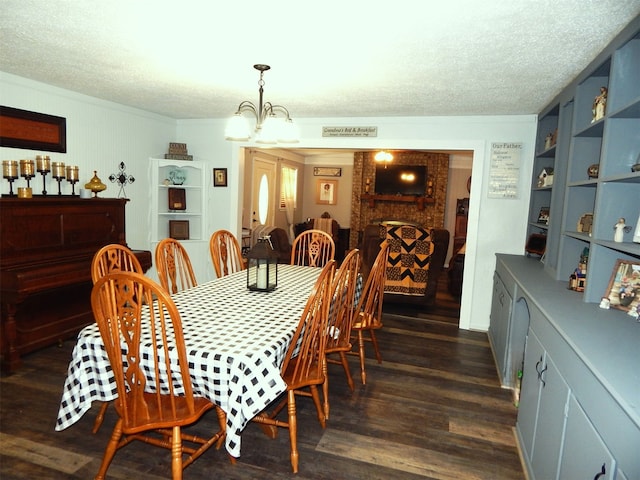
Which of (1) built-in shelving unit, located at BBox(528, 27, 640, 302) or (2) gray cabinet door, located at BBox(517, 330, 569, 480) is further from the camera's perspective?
(1) built-in shelving unit, located at BBox(528, 27, 640, 302)

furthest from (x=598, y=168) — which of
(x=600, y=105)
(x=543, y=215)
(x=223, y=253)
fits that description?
(x=223, y=253)

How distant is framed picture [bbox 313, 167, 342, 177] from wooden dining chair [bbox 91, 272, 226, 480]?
8.21 metres

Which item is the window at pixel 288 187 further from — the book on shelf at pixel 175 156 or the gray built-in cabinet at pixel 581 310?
the gray built-in cabinet at pixel 581 310

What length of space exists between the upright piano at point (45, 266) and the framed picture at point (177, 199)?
1.05 metres

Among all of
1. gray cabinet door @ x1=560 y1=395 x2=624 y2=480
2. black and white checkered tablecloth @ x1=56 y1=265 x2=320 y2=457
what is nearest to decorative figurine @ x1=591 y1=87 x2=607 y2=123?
gray cabinet door @ x1=560 y1=395 x2=624 y2=480

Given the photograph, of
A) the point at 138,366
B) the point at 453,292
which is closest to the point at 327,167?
the point at 453,292

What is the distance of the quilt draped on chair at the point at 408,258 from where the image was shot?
477 cm

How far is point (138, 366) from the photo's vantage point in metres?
1.62

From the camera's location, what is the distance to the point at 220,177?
5031mm

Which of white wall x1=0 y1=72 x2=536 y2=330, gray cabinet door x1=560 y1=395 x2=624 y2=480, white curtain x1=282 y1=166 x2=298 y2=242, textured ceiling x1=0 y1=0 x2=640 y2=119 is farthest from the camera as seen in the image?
white curtain x1=282 y1=166 x2=298 y2=242

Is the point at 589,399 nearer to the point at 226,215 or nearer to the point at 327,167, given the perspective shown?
the point at 226,215

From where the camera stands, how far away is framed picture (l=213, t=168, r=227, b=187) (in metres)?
5.02

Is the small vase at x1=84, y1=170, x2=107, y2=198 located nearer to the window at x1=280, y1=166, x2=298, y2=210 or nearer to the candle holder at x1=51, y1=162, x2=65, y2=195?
the candle holder at x1=51, y1=162, x2=65, y2=195

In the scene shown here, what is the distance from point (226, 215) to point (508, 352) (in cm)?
344
